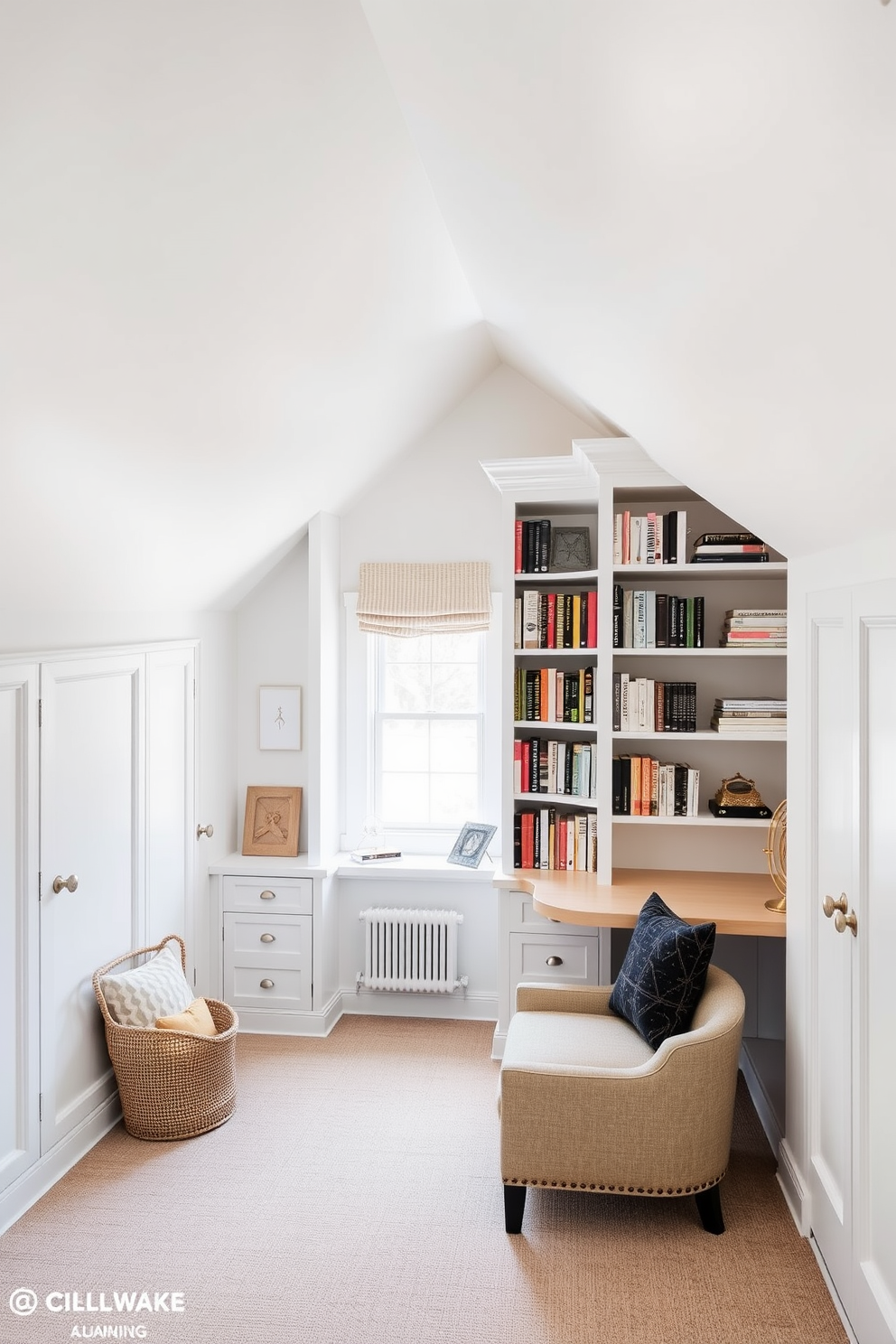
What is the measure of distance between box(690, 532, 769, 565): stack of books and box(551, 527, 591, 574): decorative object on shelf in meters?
0.56

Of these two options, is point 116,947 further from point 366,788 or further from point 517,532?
point 517,532

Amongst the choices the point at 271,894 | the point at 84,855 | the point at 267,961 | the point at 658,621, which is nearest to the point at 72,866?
the point at 84,855

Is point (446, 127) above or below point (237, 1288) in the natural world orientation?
above

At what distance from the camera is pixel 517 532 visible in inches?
157

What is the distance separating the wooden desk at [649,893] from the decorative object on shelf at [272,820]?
1093 millimetres

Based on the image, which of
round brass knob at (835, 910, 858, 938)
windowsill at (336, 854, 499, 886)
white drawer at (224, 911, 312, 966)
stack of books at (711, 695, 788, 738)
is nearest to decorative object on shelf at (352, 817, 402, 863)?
windowsill at (336, 854, 499, 886)

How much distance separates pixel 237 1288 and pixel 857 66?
281 cm

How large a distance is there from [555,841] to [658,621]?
3.25 ft

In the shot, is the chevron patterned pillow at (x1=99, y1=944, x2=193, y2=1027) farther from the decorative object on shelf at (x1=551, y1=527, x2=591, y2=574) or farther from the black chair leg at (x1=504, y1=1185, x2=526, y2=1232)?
the decorative object on shelf at (x1=551, y1=527, x2=591, y2=574)

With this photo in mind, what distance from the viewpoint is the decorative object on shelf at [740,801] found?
3.62 m

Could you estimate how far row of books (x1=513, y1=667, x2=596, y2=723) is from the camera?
A: 153 inches

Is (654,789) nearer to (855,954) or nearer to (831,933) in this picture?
(831,933)

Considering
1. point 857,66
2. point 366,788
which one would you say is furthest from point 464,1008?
point 857,66

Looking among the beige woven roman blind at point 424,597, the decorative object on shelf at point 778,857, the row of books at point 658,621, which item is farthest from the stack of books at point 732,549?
the beige woven roman blind at point 424,597
